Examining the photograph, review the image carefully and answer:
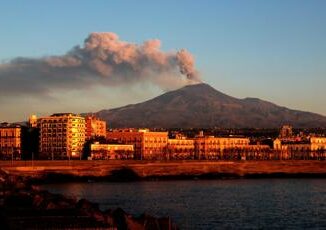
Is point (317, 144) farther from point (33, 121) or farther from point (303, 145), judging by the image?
point (33, 121)

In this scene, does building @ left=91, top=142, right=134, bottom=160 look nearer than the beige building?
Yes

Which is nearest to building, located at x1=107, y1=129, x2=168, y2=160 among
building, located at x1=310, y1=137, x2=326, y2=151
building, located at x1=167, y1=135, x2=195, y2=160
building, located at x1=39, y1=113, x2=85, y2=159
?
building, located at x1=167, y1=135, x2=195, y2=160

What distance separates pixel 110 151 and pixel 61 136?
25.8 ft

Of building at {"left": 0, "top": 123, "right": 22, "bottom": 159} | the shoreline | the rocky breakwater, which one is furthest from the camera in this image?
building at {"left": 0, "top": 123, "right": 22, "bottom": 159}

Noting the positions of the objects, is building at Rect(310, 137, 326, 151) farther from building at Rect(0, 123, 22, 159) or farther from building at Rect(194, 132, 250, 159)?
building at Rect(0, 123, 22, 159)

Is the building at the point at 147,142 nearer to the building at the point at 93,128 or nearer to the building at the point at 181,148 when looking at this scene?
the building at the point at 181,148

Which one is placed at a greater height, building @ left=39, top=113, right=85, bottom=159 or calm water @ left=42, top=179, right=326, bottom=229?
building @ left=39, top=113, right=85, bottom=159

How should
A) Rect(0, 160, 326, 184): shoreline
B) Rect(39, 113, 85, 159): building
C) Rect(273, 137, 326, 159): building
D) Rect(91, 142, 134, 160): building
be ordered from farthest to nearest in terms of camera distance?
Rect(273, 137, 326, 159): building → Rect(39, 113, 85, 159): building → Rect(91, 142, 134, 160): building → Rect(0, 160, 326, 184): shoreline

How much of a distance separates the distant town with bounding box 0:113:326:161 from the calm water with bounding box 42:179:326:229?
43.9 metres

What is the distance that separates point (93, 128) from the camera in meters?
131

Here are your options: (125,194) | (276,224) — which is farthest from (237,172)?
(276,224)

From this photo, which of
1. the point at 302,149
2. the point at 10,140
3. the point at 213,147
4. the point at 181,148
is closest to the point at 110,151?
the point at 181,148

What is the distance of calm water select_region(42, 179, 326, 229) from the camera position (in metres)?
40.2

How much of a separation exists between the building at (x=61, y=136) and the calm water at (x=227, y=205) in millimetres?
45107
